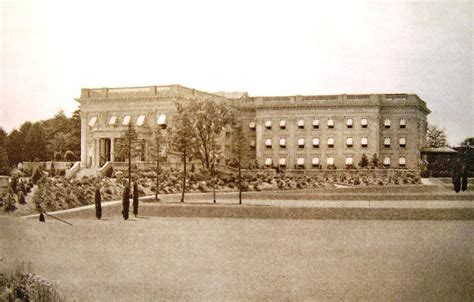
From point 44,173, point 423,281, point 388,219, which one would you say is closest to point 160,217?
point 44,173

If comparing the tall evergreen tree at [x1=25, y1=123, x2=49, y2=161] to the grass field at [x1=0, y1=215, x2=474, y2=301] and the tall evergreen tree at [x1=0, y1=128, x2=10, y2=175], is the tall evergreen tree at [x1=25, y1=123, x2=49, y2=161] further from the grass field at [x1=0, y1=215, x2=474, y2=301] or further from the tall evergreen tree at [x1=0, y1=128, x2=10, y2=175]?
the grass field at [x1=0, y1=215, x2=474, y2=301]

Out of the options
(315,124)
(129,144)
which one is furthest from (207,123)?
(315,124)

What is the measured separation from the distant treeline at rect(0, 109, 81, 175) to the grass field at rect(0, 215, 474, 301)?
91 centimetres

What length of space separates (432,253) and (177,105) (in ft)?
11.9

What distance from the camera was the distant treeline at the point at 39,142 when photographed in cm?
812

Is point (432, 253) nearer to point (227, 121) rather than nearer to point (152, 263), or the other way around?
point (152, 263)

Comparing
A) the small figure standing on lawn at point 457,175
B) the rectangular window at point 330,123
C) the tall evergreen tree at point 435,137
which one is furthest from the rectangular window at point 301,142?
the small figure standing on lawn at point 457,175

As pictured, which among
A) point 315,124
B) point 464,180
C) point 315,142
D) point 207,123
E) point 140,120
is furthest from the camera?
point 315,124

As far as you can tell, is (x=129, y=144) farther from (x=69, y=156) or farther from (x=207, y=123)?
(x=207, y=123)

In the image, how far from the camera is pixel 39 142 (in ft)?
27.1

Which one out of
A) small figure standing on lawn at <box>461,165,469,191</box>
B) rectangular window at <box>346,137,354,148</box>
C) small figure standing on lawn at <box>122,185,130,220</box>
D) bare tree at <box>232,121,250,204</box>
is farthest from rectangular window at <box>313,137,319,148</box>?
small figure standing on lawn at <box>461,165,469,191</box>

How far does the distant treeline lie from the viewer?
26.7ft

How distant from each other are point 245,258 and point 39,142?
3809mm

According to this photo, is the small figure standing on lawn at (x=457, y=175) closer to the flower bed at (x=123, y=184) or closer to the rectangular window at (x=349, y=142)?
the flower bed at (x=123, y=184)
